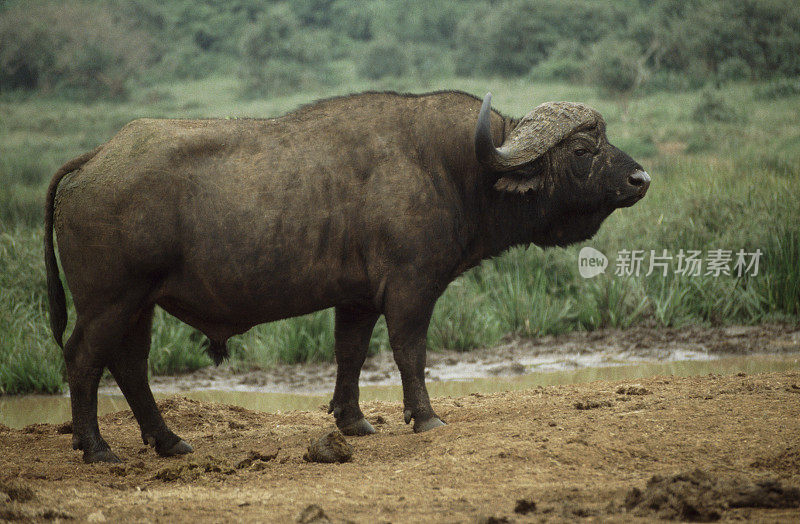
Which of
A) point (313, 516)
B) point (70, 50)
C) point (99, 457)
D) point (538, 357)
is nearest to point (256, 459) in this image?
point (99, 457)

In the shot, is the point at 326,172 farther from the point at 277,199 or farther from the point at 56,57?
the point at 56,57

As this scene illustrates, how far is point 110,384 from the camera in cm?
847

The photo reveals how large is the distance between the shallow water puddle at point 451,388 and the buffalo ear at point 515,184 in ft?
8.04

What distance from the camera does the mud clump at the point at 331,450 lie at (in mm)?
4688

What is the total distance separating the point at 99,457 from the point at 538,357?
15.8 ft

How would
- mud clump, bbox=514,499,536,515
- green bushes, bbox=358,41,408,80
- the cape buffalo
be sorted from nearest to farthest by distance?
mud clump, bbox=514,499,536,515 < the cape buffalo < green bushes, bbox=358,41,408,80

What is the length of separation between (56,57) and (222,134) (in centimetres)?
1414

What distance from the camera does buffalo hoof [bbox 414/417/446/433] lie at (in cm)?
532

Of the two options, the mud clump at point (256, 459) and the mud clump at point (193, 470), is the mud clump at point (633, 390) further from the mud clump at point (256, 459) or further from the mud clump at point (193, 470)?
the mud clump at point (193, 470)

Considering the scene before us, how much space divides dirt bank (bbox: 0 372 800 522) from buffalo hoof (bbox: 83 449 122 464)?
0.05 meters

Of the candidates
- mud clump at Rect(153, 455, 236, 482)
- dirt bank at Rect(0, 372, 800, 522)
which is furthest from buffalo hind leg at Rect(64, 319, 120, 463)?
mud clump at Rect(153, 455, 236, 482)

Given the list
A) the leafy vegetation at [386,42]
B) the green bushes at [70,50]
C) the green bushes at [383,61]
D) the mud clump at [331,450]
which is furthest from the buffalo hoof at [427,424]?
the green bushes at [383,61]

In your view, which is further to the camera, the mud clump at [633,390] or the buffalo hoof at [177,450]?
the mud clump at [633,390]

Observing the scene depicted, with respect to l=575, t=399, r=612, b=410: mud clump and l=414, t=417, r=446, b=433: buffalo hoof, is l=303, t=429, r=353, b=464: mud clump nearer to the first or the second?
l=414, t=417, r=446, b=433: buffalo hoof
